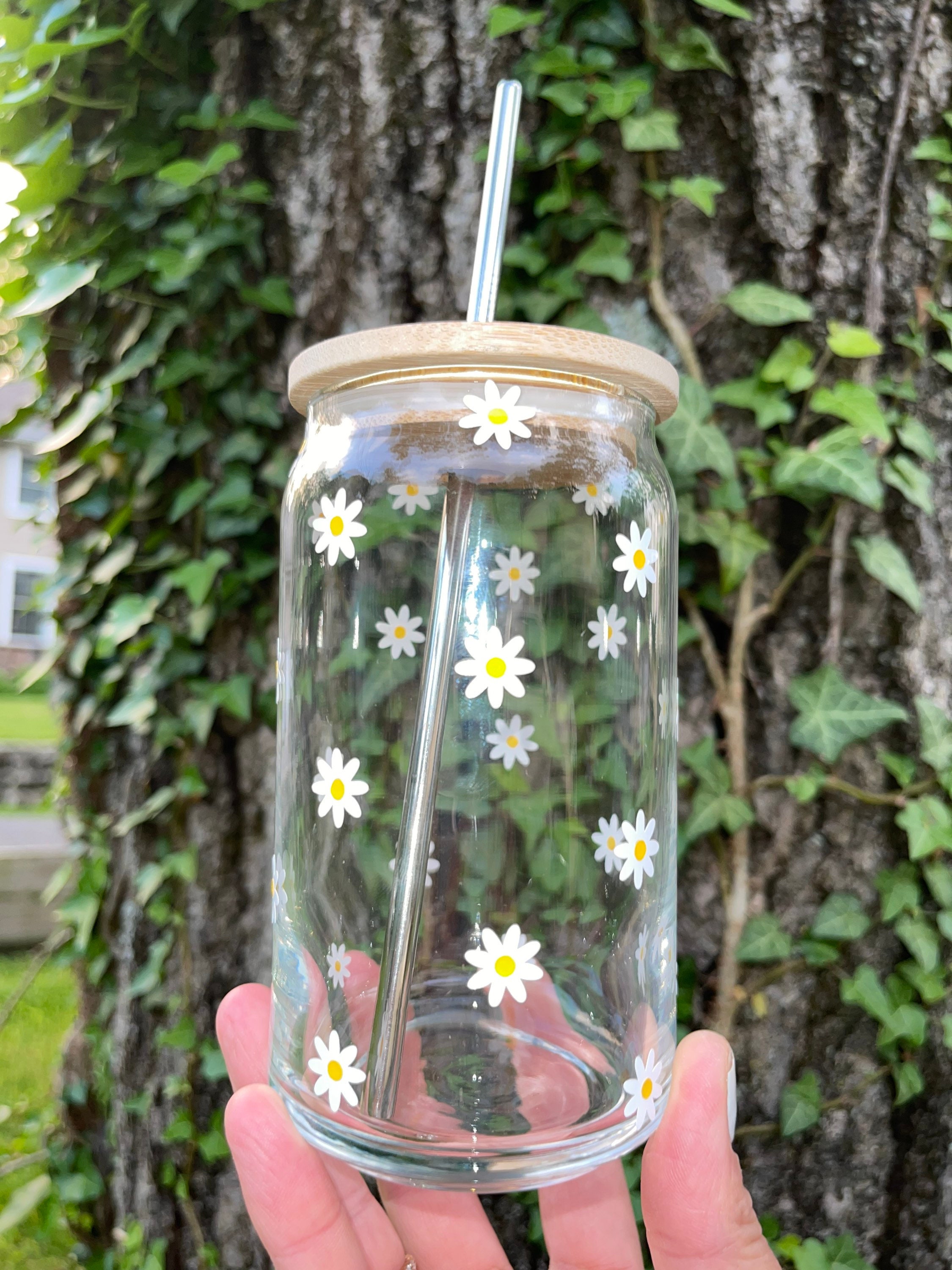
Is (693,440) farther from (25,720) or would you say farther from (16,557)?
(16,557)

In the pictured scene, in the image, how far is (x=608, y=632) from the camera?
0.58 meters

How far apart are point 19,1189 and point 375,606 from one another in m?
1.21

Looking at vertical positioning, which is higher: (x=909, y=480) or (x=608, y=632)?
(x=909, y=480)

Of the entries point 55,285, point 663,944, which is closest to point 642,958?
point 663,944

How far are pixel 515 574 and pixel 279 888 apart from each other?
9.7 inches

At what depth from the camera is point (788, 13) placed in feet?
2.74

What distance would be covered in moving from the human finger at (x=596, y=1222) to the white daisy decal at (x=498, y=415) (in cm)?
50

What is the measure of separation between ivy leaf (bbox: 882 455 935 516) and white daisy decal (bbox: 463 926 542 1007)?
1.76 feet

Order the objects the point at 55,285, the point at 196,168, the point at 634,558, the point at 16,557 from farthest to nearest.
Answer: the point at 16,557, the point at 55,285, the point at 196,168, the point at 634,558

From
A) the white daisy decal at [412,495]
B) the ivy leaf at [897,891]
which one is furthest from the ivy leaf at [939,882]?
the white daisy decal at [412,495]

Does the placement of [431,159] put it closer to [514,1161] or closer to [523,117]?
[523,117]

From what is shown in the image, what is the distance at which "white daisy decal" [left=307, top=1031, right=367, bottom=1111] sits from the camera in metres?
0.52

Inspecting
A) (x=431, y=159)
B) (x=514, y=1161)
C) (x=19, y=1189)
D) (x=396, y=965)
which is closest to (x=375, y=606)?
(x=396, y=965)

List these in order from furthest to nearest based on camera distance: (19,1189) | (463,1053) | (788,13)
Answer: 1. (19,1189)
2. (788,13)
3. (463,1053)
